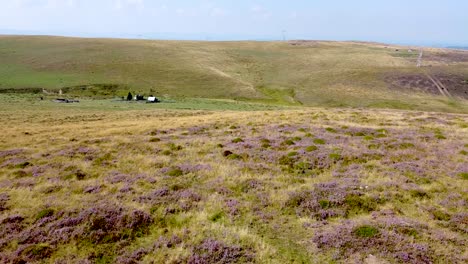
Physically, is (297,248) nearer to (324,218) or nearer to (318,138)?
(324,218)

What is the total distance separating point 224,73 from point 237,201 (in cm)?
10008

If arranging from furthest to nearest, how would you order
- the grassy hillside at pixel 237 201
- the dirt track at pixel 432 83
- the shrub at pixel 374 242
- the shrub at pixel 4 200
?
1. the dirt track at pixel 432 83
2. the shrub at pixel 4 200
3. the grassy hillside at pixel 237 201
4. the shrub at pixel 374 242

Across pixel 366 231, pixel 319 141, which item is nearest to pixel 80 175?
pixel 366 231

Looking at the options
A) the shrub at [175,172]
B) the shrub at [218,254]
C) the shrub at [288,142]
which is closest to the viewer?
the shrub at [218,254]

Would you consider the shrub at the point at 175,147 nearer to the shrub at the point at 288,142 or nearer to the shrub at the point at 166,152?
the shrub at the point at 166,152

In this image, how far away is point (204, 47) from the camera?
157m

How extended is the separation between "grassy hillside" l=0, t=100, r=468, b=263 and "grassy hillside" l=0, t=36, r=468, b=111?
62.3m

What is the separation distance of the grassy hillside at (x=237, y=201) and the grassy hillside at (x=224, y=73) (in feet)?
204

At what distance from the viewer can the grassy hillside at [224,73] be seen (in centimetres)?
8825

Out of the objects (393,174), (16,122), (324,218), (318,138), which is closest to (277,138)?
(318,138)

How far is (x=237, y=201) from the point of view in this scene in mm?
15547

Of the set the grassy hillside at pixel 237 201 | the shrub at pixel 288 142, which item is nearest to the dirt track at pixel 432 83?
the grassy hillside at pixel 237 201

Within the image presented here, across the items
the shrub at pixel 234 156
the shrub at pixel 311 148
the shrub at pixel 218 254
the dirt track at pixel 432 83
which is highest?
the shrub at pixel 218 254

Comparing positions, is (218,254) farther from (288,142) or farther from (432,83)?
(432,83)
